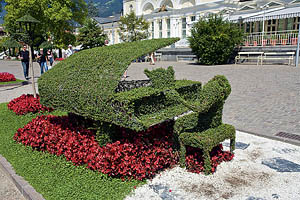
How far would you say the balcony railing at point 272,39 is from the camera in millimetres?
22953

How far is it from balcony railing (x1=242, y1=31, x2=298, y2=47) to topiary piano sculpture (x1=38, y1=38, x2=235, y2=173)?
21.4 metres

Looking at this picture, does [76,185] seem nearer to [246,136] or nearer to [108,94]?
[108,94]

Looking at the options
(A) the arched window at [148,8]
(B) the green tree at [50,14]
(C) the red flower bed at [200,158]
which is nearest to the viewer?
(C) the red flower bed at [200,158]

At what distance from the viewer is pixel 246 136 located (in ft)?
21.5

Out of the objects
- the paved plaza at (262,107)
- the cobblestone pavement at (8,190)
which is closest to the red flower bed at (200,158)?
the paved plaza at (262,107)

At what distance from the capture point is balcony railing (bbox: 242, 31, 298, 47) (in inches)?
904

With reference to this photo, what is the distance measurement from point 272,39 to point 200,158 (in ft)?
73.5

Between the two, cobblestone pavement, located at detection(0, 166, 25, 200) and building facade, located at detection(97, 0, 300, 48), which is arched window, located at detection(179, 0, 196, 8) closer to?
building facade, located at detection(97, 0, 300, 48)

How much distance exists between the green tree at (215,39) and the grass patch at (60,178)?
20030 mm

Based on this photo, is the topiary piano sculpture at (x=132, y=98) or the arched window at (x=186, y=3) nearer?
the topiary piano sculpture at (x=132, y=98)

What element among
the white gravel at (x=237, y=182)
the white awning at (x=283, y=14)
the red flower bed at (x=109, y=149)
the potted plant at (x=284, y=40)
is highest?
the white awning at (x=283, y=14)

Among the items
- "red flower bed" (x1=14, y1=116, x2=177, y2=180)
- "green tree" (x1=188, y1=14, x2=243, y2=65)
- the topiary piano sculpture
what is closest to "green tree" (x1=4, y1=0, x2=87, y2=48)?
"green tree" (x1=188, y1=14, x2=243, y2=65)

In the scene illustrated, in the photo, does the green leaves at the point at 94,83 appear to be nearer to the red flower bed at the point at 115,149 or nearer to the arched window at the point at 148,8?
the red flower bed at the point at 115,149

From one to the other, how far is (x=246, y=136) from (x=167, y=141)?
2348 millimetres
